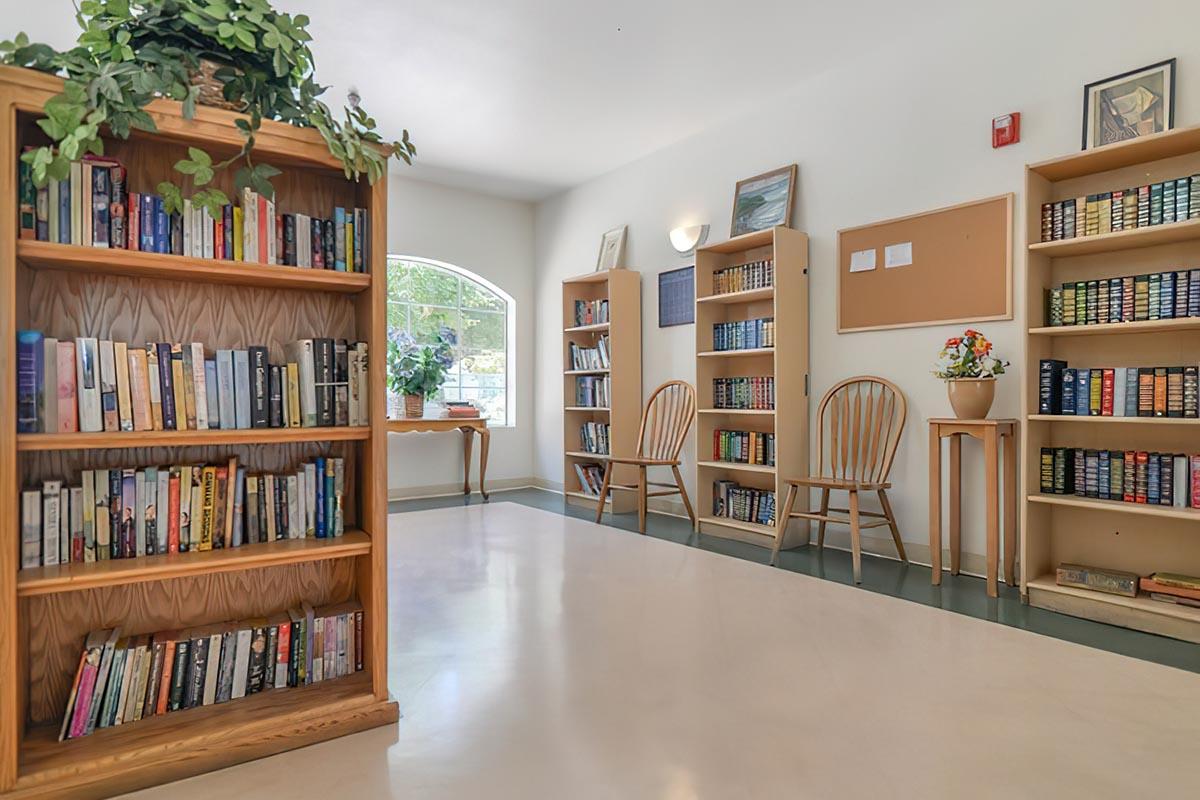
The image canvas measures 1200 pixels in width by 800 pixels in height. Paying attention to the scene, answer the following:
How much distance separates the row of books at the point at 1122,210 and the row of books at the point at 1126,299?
213 millimetres

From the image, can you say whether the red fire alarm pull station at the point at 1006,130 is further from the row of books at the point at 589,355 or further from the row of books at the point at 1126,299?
the row of books at the point at 589,355

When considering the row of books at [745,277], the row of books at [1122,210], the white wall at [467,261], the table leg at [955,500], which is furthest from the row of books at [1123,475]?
the white wall at [467,261]

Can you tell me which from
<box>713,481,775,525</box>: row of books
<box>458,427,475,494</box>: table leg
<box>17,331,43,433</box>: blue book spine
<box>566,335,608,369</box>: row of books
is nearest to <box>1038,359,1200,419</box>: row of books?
<box>713,481,775,525</box>: row of books

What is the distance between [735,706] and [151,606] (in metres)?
1.66

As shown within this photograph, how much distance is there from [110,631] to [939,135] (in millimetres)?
4128

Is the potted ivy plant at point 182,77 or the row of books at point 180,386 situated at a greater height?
the potted ivy plant at point 182,77

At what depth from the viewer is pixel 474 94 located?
441cm

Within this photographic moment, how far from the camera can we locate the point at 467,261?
21.1 ft

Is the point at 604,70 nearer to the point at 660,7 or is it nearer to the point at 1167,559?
the point at 660,7

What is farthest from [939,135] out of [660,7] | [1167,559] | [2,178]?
[2,178]

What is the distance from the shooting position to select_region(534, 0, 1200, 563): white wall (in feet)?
10.0

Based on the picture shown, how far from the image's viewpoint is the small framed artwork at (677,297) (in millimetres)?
5109

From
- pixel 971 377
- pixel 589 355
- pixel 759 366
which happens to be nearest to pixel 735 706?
pixel 971 377

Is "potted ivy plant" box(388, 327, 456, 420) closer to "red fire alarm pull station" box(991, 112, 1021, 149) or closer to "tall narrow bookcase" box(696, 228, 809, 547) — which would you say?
"tall narrow bookcase" box(696, 228, 809, 547)
